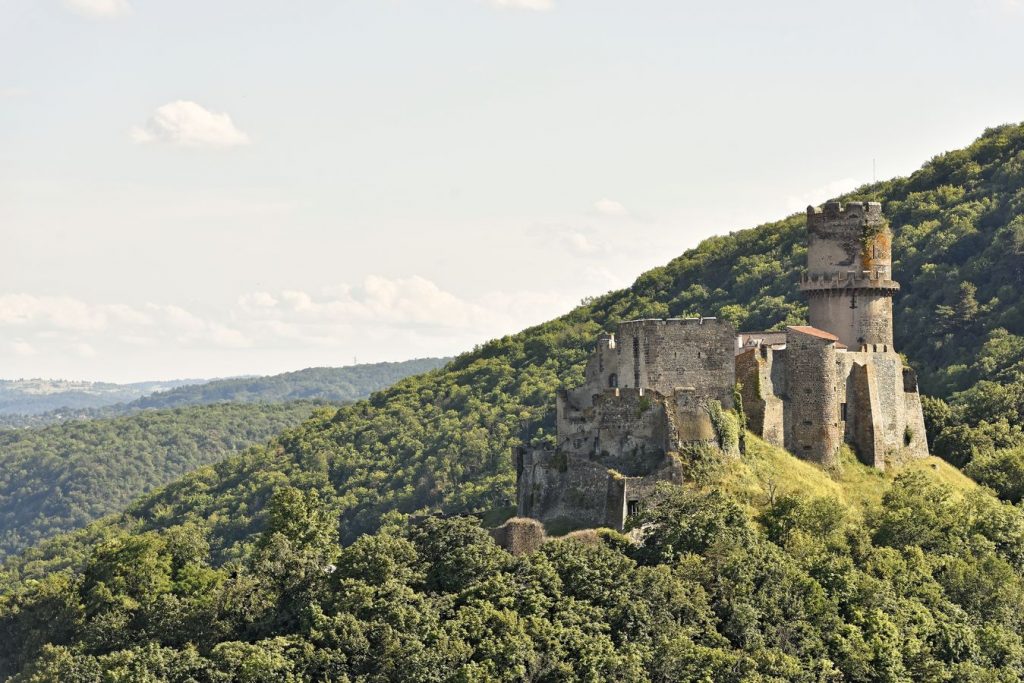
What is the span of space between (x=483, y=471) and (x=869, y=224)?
5183 centimetres

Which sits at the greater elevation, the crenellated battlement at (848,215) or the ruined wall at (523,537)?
the crenellated battlement at (848,215)

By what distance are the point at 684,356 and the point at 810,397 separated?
22.2ft

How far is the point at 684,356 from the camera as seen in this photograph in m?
69.8

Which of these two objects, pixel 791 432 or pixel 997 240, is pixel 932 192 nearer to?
pixel 997 240

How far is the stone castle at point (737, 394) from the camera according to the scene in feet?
227

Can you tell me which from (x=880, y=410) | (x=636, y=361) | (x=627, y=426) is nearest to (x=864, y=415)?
(x=880, y=410)

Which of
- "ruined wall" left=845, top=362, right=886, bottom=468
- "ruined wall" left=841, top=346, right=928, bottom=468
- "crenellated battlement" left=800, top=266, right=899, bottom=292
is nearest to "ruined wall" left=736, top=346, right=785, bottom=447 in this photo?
"ruined wall" left=841, top=346, right=928, bottom=468

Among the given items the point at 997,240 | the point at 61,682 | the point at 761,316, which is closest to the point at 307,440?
the point at 761,316

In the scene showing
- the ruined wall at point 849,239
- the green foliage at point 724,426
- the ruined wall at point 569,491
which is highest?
the ruined wall at point 849,239

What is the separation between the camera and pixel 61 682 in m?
70.4

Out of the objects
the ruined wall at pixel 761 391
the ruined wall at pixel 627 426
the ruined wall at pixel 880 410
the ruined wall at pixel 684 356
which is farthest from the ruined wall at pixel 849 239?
the ruined wall at pixel 627 426

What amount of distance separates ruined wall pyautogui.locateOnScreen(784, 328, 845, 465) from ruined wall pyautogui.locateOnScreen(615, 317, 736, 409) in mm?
3871

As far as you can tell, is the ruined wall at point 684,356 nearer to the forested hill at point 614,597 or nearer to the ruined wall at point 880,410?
the forested hill at point 614,597

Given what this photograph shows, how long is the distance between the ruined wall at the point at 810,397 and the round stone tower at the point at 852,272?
145 inches
